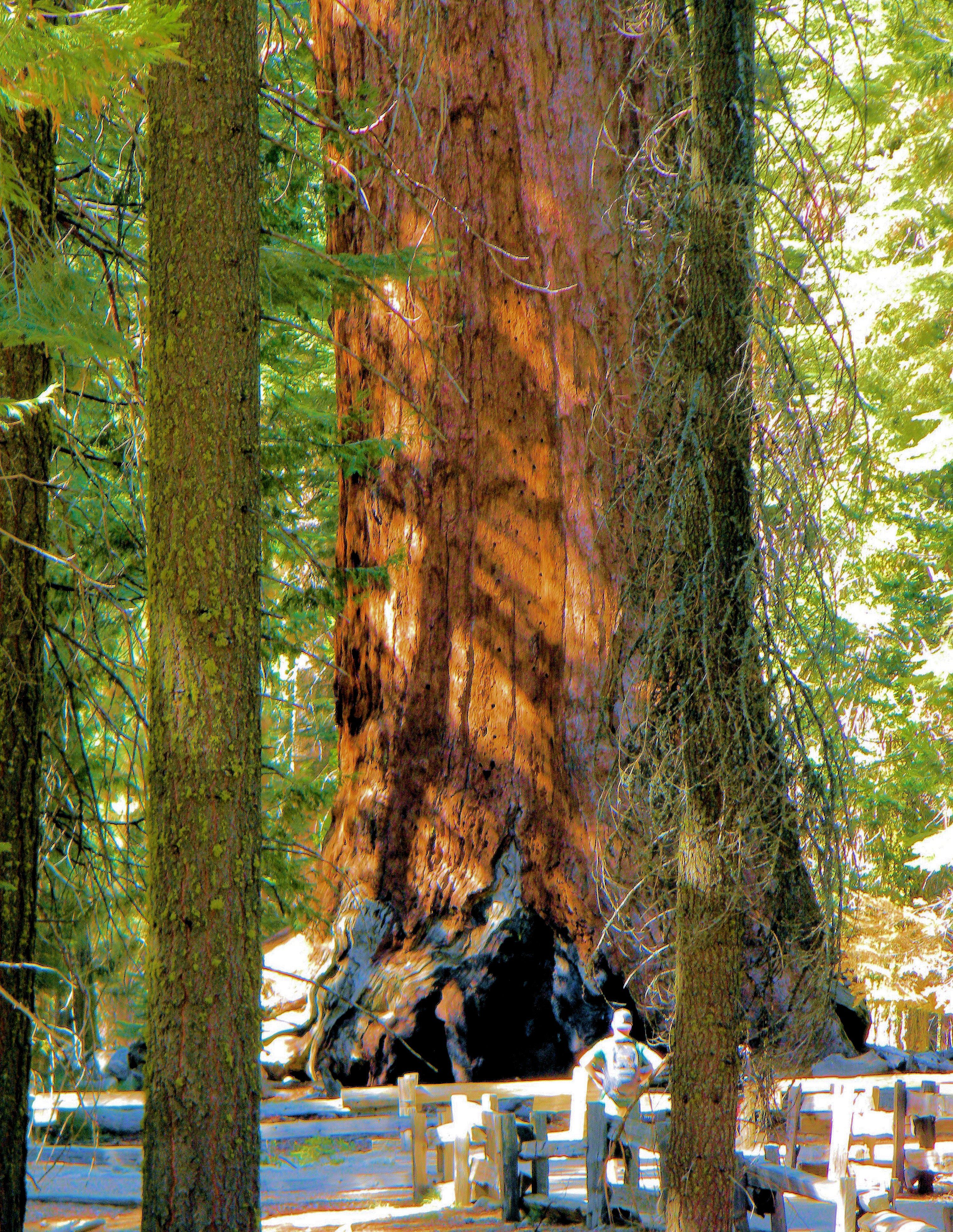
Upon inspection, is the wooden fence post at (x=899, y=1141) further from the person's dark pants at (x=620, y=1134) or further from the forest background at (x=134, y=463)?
the person's dark pants at (x=620, y=1134)

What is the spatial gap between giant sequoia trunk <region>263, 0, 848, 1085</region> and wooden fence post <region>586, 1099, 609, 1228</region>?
2.90 metres

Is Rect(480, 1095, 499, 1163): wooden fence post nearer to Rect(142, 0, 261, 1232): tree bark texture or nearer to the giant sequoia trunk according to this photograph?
the giant sequoia trunk

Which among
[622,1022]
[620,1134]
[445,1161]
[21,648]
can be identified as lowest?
[445,1161]

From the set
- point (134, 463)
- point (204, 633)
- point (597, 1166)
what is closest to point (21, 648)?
point (204, 633)

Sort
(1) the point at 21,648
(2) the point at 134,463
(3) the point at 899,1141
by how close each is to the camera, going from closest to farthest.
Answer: (1) the point at 21,648 < (2) the point at 134,463 < (3) the point at 899,1141

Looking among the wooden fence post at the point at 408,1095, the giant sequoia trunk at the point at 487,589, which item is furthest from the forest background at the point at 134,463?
the wooden fence post at the point at 408,1095

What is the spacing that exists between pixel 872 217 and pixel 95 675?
1571 centimetres

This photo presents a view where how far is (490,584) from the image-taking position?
1084 centimetres

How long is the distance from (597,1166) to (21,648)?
13.3 ft

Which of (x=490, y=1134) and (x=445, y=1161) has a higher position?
(x=490, y=1134)

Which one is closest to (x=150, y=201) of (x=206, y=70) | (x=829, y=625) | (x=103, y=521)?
(x=206, y=70)

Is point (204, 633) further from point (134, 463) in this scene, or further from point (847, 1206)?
point (847, 1206)

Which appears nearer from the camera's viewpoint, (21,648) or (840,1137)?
(21,648)


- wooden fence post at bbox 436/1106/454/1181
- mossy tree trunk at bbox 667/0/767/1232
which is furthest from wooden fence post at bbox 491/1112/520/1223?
mossy tree trunk at bbox 667/0/767/1232
